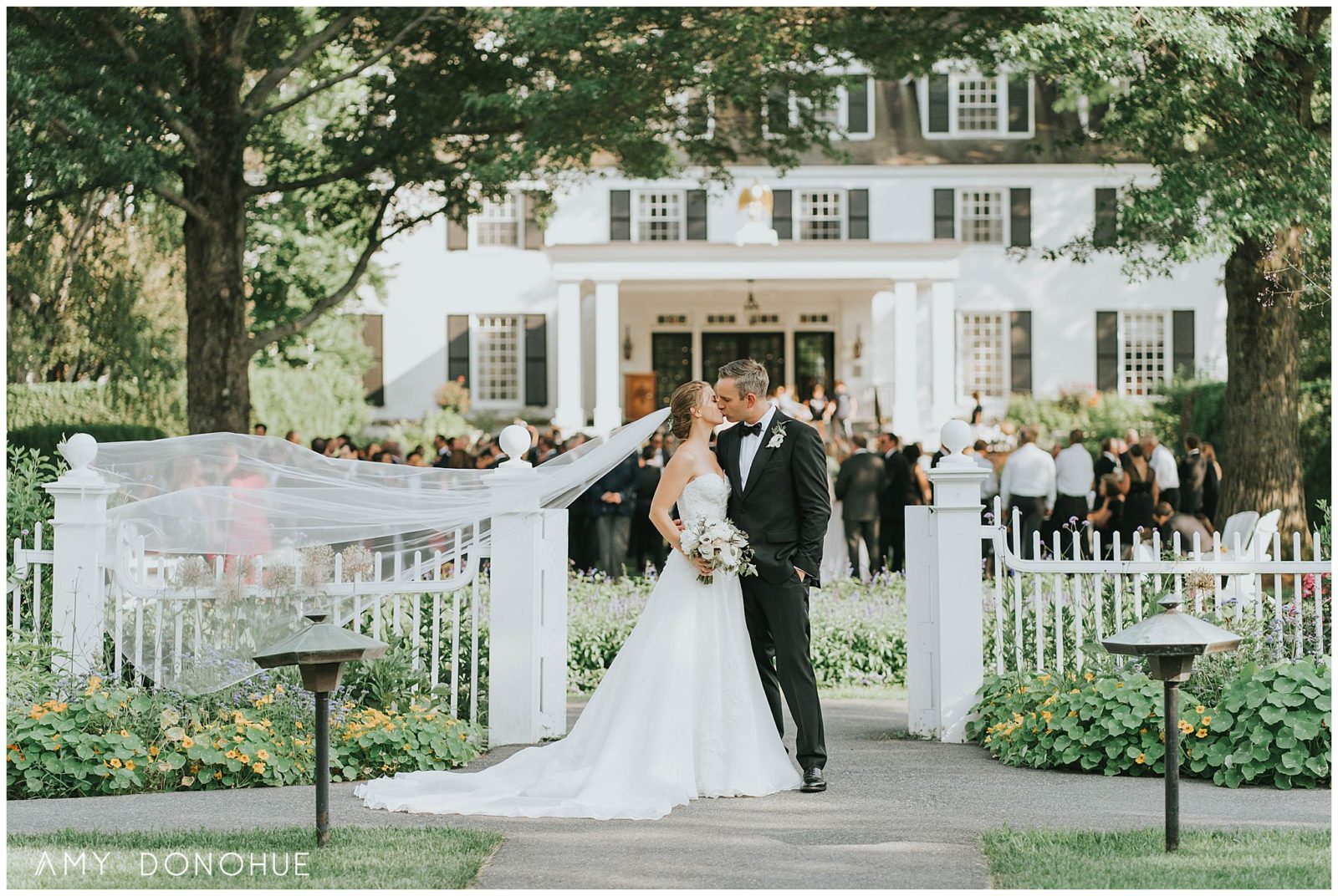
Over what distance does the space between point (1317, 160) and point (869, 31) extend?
5.48 m

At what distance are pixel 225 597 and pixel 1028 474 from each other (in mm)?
11291

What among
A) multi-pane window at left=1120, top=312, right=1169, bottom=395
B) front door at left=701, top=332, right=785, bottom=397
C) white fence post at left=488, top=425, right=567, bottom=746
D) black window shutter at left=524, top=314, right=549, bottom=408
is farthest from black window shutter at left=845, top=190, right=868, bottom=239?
white fence post at left=488, top=425, right=567, bottom=746

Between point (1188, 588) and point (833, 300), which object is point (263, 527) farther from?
point (833, 300)

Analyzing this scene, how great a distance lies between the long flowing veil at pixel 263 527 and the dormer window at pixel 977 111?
3058 centimetres

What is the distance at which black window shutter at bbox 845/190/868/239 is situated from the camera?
3631 cm

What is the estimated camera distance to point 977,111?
122 ft

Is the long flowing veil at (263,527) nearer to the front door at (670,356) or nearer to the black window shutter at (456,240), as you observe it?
the front door at (670,356)

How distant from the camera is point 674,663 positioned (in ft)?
23.4

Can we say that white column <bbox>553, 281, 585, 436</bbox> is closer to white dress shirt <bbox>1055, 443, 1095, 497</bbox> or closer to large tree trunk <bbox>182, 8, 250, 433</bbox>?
large tree trunk <bbox>182, 8, 250, 433</bbox>

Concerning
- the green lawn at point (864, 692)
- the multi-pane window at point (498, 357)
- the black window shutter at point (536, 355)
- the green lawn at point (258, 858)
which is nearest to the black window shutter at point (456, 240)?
the multi-pane window at point (498, 357)

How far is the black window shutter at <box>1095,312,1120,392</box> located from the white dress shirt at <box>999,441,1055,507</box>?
19907 mm

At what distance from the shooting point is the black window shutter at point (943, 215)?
36375mm

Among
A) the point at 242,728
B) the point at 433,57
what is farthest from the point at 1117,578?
the point at 433,57

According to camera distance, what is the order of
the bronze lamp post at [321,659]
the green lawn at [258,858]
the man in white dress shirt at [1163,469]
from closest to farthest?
1. the green lawn at [258,858]
2. the bronze lamp post at [321,659]
3. the man in white dress shirt at [1163,469]
